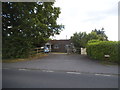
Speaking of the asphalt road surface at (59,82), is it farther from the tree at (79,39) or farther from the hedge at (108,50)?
the tree at (79,39)

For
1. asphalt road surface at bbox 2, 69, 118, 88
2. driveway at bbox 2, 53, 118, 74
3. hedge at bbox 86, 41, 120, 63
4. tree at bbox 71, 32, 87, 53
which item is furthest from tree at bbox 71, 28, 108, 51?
asphalt road surface at bbox 2, 69, 118, 88

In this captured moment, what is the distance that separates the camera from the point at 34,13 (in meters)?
Answer: 13.4

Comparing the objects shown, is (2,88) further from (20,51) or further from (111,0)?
(111,0)

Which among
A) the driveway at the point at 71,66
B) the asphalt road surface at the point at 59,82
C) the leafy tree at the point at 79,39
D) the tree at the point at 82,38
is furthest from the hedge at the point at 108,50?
the leafy tree at the point at 79,39

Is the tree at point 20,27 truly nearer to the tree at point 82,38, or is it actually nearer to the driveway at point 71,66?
the driveway at point 71,66

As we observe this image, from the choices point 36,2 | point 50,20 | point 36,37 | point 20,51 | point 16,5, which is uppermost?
point 36,2

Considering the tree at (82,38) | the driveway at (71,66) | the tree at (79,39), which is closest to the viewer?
the driveway at (71,66)

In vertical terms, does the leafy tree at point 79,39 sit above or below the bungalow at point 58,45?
above

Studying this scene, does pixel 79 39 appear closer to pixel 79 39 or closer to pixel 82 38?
pixel 79 39

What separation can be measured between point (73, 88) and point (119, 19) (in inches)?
327

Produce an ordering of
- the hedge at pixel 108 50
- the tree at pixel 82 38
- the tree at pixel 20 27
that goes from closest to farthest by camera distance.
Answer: the hedge at pixel 108 50, the tree at pixel 20 27, the tree at pixel 82 38

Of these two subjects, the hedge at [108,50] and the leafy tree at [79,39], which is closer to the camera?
the hedge at [108,50]

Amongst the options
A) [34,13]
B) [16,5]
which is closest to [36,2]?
[34,13]

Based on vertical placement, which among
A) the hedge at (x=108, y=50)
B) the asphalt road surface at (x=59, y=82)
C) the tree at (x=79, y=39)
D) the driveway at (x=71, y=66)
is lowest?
the driveway at (x=71, y=66)
